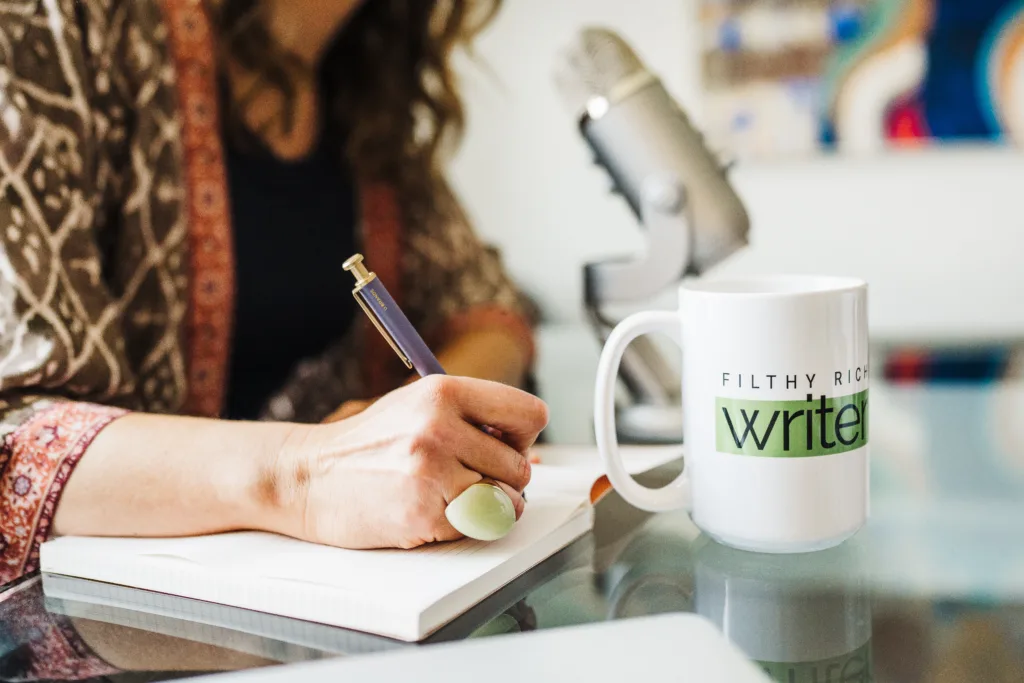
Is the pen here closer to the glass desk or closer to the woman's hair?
the glass desk

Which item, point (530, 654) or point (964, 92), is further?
point (964, 92)

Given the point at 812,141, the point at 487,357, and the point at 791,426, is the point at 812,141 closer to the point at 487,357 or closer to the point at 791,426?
the point at 487,357

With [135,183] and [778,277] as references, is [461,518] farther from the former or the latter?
[135,183]

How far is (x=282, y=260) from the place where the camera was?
1026mm

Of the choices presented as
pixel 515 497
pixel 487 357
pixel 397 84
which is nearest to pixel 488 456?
pixel 515 497

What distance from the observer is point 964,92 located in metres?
1.90

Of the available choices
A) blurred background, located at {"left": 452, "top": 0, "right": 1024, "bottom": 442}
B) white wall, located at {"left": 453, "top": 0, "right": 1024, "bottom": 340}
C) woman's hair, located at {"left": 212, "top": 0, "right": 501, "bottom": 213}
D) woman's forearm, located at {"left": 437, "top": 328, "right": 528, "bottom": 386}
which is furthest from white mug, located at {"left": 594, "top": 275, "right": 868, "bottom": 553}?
white wall, located at {"left": 453, "top": 0, "right": 1024, "bottom": 340}

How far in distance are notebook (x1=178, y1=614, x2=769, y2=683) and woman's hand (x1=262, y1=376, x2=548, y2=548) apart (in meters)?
0.10

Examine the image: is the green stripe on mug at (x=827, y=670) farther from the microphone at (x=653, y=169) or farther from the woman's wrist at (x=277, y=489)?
the microphone at (x=653, y=169)

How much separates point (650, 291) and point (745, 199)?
1.27 metres

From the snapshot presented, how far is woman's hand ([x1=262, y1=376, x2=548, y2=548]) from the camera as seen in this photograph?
0.46m

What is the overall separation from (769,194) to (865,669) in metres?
1.79

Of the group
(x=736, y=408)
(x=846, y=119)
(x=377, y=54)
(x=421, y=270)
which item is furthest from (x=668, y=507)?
(x=846, y=119)

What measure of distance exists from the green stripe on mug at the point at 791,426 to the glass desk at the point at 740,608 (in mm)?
63
